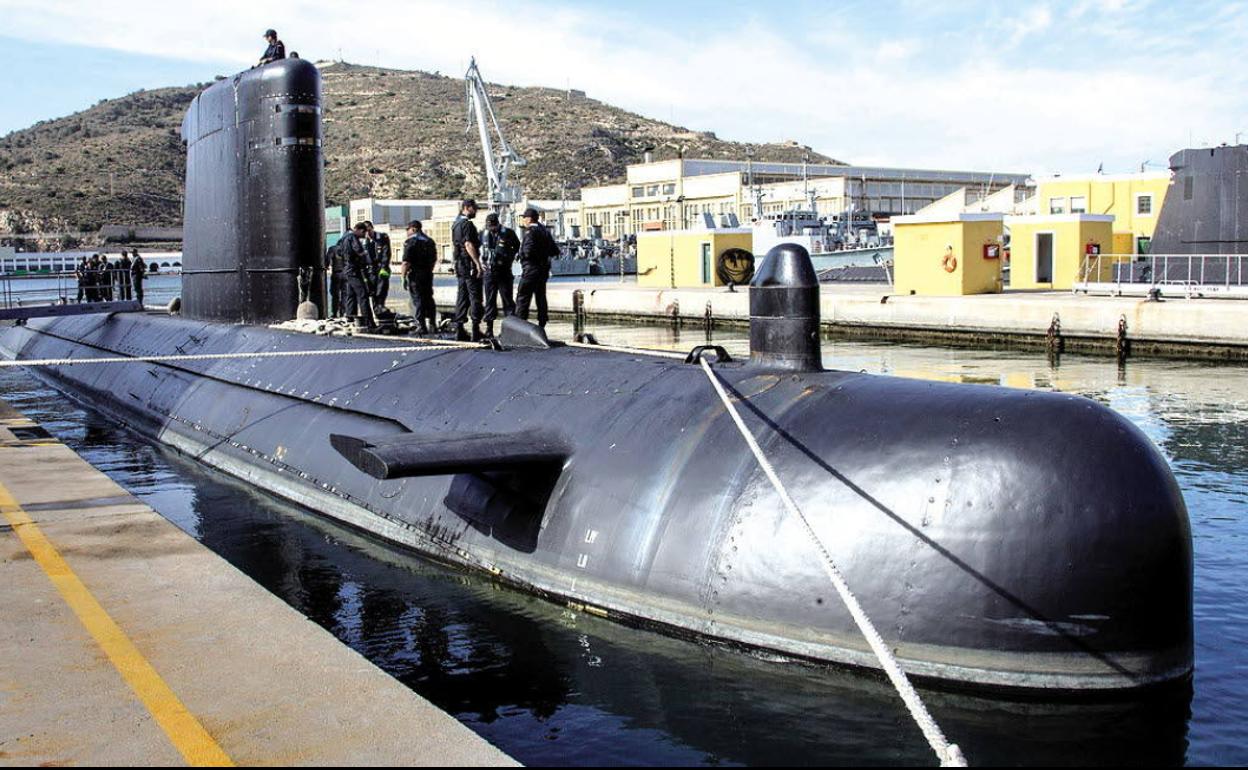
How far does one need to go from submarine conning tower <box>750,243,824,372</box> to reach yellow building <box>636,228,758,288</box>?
33546mm

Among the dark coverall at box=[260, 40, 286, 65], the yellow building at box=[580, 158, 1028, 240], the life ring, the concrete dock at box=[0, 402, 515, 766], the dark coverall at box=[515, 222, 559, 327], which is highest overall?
the yellow building at box=[580, 158, 1028, 240]

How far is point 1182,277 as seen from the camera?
27.1 metres

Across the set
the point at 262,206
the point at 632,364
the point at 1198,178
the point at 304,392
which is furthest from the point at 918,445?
the point at 1198,178

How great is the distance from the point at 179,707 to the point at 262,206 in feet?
34.6

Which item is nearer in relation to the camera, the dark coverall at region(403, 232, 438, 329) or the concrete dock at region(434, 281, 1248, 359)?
the dark coverall at region(403, 232, 438, 329)

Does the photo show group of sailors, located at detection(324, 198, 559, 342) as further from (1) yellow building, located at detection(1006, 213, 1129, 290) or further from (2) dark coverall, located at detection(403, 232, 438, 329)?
(1) yellow building, located at detection(1006, 213, 1129, 290)

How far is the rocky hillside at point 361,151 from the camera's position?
367 ft

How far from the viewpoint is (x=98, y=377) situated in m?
17.9

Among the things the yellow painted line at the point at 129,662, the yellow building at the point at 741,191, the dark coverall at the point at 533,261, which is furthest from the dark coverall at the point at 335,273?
the yellow building at the point at 741,191

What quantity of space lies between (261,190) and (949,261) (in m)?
21.0

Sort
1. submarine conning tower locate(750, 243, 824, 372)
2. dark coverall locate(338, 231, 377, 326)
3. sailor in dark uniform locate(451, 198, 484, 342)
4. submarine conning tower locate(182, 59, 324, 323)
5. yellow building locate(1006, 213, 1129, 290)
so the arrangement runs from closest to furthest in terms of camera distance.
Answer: submarine conning tower locate(750, 243, 824, 372), sailor in dark uniform locate(451, 198, 484, 342), submarine conning tower locate(182, 59, 324, 323), dark coverall locate(338, 231, 377, 326), yellow building locate(1006, 213, 1129, 290)

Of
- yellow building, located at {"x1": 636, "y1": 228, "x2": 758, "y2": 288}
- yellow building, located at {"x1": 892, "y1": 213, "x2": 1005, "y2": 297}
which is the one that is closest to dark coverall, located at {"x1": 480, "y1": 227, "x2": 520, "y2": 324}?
yellow building, located at {"x1": 892, "y1": 213, "x2": 1005, "y2": 297}

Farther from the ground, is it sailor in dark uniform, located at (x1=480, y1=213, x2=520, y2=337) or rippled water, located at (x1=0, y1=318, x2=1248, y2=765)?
sailor in dark uniform, located at (x1=480, y1=213, x2=520, y2=337)

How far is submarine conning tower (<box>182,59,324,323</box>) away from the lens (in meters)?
14.0
